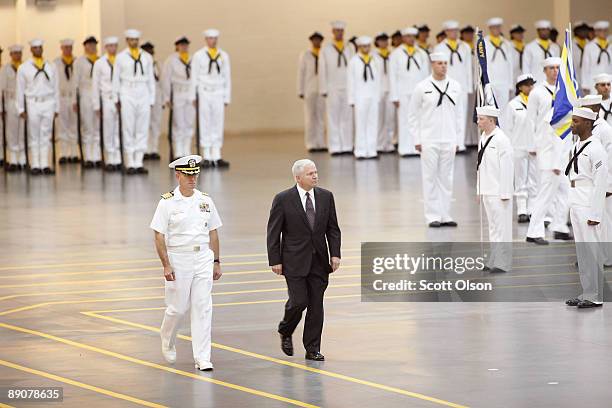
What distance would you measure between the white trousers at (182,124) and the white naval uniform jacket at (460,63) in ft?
18.5

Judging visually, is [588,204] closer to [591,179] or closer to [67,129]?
[591,179]

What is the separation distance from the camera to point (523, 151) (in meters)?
19.0

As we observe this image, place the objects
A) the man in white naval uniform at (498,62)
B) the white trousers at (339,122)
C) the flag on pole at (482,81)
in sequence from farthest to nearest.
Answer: the white trousers at (339,122) < the man in white naval uniform at (498,62) < the flag on pole at (482,81)

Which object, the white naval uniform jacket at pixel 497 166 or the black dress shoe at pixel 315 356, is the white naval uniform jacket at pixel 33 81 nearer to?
the white naval uniform jacket at pixel 497 166

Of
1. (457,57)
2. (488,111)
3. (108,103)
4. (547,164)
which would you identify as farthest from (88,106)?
(488,111)

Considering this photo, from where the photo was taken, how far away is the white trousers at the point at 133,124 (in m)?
27.2

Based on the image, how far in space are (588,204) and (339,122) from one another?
1798 centimetres

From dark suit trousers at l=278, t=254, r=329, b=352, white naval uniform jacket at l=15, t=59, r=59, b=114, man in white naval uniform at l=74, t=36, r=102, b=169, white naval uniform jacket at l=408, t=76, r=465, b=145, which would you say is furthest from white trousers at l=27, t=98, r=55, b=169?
dark suit trousers at l=278, t=254, r=329, b=352

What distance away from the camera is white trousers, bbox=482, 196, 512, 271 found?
1491 cm

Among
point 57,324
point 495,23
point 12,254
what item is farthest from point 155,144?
point 57,324

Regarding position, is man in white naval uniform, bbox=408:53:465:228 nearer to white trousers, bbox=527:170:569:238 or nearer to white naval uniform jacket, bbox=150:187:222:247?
white trousers, bbox=527:170:569:238

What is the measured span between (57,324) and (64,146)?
18.3 meters

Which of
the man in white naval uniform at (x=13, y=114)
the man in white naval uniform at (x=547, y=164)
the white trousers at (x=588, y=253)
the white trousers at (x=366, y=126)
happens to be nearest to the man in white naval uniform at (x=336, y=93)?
the white trousers at (x=366, y=126)

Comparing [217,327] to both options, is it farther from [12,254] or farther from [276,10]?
[276,10]
